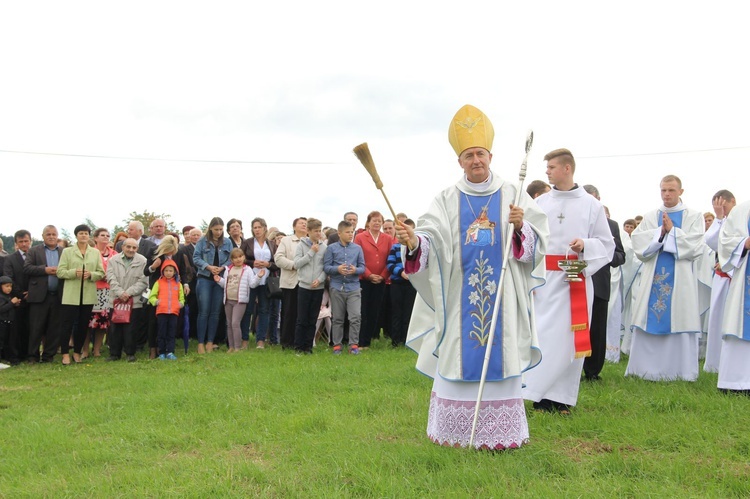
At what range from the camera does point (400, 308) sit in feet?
39.6

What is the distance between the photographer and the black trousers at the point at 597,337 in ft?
25.1

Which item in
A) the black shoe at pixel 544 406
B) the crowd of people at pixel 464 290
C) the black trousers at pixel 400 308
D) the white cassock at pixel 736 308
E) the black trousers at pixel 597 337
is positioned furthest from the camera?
the black trousers at pixel 400 308

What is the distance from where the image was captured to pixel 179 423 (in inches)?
251

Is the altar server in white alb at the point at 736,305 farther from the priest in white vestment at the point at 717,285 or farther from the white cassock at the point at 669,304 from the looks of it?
the white cassock at the point at 669,304

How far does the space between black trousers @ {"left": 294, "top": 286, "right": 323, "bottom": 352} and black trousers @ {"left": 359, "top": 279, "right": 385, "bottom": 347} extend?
38.8 inches

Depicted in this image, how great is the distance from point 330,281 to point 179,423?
5.35m

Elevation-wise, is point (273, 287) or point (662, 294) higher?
point (662, 294)

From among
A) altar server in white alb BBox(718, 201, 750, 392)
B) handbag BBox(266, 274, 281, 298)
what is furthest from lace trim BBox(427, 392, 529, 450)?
handbag BBox(266, 274, 281, 298)

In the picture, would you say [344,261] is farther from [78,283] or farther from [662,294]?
[662,294]

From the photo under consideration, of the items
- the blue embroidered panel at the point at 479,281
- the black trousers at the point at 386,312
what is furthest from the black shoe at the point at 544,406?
the black trousers at the point at 386,312

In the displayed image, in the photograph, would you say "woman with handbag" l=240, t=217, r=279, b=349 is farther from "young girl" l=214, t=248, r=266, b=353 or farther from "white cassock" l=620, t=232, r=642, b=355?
"white cassock" l=620, t=232, r=642, b=355

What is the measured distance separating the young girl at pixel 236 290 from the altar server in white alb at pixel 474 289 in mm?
6589

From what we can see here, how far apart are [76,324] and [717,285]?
10.0m

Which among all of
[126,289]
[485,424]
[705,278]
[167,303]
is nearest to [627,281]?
[705,278]
